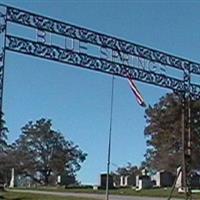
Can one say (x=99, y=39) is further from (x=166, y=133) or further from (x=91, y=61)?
(x=166, y=133)

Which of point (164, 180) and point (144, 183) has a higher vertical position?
point (164, 180)

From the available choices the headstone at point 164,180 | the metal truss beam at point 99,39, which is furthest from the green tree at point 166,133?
the metal truss beam at point 99,39

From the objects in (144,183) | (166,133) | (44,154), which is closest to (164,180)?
(144,183)

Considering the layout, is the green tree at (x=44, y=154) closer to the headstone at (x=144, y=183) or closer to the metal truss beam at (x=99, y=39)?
the headstone at (x=144, y=183)

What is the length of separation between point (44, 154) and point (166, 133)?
67.6 ft

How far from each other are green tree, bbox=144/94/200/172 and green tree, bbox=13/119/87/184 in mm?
13662

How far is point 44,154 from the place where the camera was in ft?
299

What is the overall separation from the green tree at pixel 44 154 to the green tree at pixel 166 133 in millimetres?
13662

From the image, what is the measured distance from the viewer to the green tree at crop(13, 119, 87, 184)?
3514 inches

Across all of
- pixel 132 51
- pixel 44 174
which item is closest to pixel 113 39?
pixel 132 51

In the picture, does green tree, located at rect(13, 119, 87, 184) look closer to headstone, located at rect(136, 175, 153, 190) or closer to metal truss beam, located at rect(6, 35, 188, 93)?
headstone, located at rect(136, 175, 153, 190)

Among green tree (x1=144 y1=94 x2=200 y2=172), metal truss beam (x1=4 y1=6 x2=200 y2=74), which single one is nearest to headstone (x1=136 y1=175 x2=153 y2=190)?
green tree (x1=144 y1=94 x2=200 y2=172)

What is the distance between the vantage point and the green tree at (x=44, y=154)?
8925cm

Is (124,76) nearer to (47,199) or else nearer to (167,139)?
(47,199)
